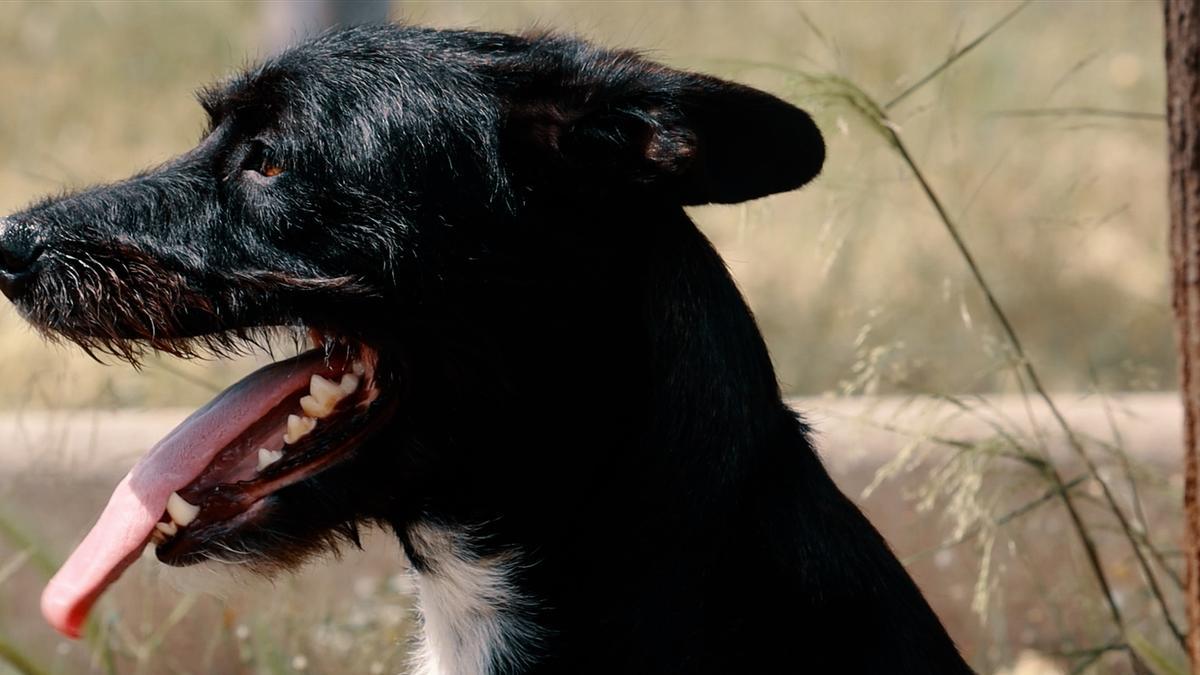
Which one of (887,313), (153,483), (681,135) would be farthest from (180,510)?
(887,313)

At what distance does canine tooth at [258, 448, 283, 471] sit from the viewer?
2545 mm

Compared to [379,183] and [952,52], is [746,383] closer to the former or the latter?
[379,183]

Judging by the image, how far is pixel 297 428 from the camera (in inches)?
101

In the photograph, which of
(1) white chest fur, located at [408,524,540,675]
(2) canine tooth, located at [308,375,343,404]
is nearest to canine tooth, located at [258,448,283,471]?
(2) canine tooth, located at [308,375,343,404]

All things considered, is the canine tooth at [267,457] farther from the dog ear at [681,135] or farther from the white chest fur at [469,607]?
the dog ear at [681,135]

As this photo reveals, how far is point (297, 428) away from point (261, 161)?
0.45m

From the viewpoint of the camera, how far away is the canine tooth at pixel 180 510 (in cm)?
254

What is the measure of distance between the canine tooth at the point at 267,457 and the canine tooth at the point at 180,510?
0.13 metres

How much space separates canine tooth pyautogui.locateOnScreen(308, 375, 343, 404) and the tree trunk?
162cm

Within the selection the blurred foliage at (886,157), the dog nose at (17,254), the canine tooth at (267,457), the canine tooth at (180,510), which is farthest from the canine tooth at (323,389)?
the blurred foliage at (886,157)

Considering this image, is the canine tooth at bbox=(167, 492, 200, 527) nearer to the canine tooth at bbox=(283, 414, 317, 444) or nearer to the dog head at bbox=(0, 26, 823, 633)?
the dog head at bbox=(0, 26, 823, 633)

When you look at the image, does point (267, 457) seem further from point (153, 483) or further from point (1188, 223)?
point (1188, 223)

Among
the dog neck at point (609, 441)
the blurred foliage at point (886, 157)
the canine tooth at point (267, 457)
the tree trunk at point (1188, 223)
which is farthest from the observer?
the blurred foliage at point (886, 157)

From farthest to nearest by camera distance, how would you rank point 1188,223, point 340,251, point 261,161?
point 1188,223 → point 261,161 → point 340,251
